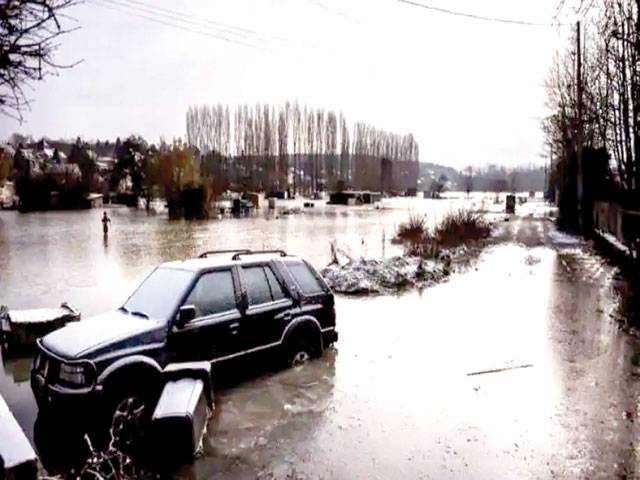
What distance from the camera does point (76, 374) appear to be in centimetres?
562

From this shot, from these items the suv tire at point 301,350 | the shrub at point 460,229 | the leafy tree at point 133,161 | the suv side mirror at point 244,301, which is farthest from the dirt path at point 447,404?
the leafy tree at point 133,161

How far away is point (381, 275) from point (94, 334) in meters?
9.41

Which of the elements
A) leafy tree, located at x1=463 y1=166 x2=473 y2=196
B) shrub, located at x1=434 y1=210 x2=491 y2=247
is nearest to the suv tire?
shrub, located at x1=434 y1=210 x2=491 y2=247

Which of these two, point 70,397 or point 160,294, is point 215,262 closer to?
point 160,294

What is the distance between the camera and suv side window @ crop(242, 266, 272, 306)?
24.5 feet

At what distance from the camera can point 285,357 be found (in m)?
7.79

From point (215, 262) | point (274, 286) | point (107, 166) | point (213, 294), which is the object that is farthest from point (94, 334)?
point (107, 166)

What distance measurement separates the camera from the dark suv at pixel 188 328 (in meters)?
5.77

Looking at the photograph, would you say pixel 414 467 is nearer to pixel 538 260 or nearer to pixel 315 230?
pixel 538 260

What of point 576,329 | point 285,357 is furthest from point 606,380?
point 285,357

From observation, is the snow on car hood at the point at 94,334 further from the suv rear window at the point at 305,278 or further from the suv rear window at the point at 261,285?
the suv rear window at the point at 305,278

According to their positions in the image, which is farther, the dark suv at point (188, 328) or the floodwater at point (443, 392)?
the dark suv at point (188, 328)

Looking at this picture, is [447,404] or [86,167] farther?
[86,167]

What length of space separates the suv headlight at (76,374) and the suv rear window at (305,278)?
11.0 feet
